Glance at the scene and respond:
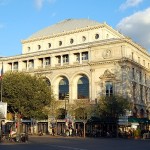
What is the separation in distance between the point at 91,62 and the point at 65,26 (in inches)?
862

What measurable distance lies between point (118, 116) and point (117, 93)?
706 centimetres

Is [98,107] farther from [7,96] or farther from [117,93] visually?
[7,96]

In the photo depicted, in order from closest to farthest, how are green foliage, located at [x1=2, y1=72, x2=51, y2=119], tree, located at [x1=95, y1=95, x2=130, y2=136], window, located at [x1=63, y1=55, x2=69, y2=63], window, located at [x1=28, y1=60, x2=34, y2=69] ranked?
1. green foliage, located at [x1=2, y1=72, x2=51, y2=119]
2. tree, located at [x1=95, y1=95, x2=130, y2=136]
3. window, located at [x1=63, y1=55, x2=69, y2=63]
4. window, located at [x1=28, y1=60, x2=34, y2=69]

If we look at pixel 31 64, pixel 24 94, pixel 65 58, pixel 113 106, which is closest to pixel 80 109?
pixel 113 106

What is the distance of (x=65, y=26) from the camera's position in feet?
289

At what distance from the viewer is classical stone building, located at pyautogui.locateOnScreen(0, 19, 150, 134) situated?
67.1 meters

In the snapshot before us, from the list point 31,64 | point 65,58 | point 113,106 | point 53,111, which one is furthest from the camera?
point 31,64

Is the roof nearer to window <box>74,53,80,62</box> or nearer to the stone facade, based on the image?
the stone facade

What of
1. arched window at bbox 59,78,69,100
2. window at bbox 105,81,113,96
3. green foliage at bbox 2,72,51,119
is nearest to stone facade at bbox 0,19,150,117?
window at bbox 105,81,113,96

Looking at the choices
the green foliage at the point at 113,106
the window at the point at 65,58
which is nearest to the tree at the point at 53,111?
the window at the point at 65,58

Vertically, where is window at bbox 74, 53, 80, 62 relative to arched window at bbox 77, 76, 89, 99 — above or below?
above

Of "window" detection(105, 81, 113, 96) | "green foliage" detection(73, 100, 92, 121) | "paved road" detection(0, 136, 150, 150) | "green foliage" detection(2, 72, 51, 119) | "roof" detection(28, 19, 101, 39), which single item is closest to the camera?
"paved road" detection(0, 136, 150, 150)

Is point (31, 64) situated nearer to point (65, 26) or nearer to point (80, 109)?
point (65, 26)

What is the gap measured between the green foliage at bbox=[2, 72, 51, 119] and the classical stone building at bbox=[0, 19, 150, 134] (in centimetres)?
1178
